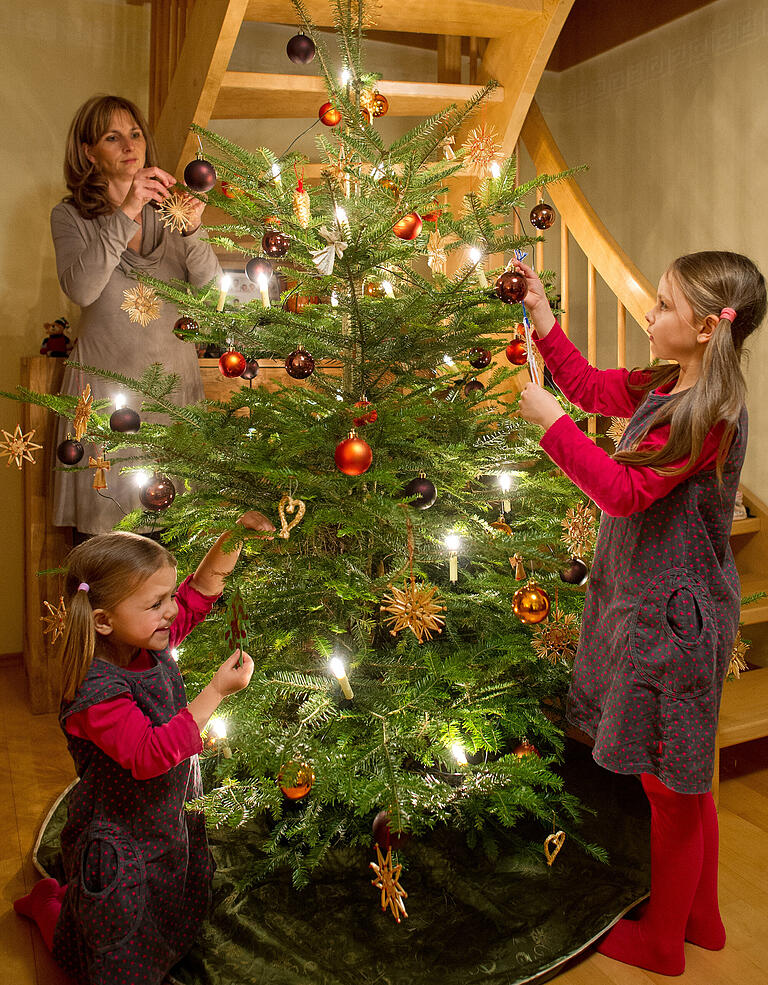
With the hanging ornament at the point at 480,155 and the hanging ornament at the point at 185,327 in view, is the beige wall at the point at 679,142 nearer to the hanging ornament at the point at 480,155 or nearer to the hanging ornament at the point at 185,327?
the hanging ornament at the point at 480,155

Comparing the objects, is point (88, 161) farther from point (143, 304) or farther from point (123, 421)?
point (123, 421)

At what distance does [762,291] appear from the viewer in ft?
4.83

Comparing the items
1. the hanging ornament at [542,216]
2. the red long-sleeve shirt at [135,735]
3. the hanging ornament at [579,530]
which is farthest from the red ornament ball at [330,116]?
the red long-sleeve shirt at [135,735]

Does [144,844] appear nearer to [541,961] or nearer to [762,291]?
[541,961]

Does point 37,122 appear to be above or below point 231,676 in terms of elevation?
above

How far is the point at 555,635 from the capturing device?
1660mm

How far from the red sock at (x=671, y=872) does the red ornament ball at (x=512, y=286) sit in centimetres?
86

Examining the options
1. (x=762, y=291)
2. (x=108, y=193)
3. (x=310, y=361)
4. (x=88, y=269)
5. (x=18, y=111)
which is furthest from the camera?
(x=18, y=111)

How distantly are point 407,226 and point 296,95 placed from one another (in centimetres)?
106

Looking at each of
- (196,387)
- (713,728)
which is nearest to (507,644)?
(713,728)

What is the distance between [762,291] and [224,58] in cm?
136

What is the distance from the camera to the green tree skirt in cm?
150

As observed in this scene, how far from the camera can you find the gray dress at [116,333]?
2.37 metres

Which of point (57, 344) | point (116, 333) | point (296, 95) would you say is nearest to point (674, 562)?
point (296, 95)
